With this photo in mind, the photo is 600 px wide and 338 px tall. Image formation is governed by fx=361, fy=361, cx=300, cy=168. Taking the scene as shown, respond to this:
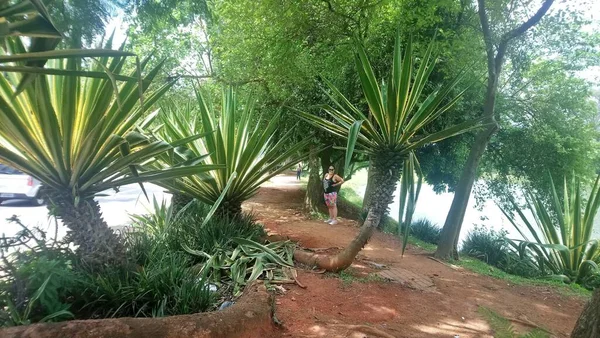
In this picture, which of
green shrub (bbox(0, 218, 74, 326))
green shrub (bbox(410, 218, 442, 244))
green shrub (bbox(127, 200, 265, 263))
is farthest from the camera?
green shrub (bbox(410, 218, 442, 244))

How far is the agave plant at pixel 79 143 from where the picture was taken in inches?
101

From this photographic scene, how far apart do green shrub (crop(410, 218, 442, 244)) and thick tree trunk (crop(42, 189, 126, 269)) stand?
9454 millimetres

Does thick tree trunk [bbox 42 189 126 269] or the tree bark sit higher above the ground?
the tree bark

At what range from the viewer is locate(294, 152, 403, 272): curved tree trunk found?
4.04 meters

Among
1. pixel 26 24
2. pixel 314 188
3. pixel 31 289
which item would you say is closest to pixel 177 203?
pixel 31 289

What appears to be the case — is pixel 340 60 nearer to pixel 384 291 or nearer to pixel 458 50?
pixel 458 50

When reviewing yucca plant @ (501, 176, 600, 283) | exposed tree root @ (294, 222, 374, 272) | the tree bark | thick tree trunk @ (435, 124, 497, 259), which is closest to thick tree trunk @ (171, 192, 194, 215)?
exposed tree root @ (294, 222, 374, 272)

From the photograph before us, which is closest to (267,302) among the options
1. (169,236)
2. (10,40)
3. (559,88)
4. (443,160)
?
(169,236)

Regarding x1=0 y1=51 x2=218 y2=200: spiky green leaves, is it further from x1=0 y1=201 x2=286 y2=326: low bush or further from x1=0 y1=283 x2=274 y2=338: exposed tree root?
x1=0 y1=283 x2=274 y2=338: exposed tree root

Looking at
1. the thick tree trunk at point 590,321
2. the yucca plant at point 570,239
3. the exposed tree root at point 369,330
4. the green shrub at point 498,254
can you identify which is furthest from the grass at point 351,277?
the green shrub at point 498,254

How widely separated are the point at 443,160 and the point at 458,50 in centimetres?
409

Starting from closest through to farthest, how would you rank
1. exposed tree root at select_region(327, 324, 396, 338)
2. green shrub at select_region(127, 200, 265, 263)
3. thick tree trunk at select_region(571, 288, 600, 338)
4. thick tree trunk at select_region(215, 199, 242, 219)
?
thick tree trunk at select_region(571, 288, 600, 338) → exposed tree root at select_region(327, 324, 396, 338) → green shrub at select_region(127, 200, 265, 263) → thick tree trunk at select_region(215, 199, 242, 219)

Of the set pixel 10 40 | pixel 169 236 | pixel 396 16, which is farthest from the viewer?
pixel 396 16

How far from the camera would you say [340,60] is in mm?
7973
